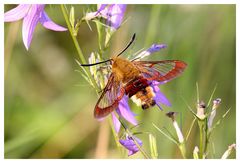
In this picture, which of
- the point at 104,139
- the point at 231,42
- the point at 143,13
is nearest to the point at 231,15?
the point at 231,42

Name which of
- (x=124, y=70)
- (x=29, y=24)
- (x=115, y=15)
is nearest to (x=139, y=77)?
(x=124, y=70)

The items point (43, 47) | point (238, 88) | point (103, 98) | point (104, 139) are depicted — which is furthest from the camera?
point (43, 47)

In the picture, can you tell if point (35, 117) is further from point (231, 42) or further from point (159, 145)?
point (231, 42)

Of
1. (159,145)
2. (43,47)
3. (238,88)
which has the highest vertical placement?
(43,47)

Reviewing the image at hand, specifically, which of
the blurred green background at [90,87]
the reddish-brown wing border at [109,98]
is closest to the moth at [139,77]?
the reddish-brown wing border at [109,98]

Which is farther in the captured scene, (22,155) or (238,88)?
(22,155)

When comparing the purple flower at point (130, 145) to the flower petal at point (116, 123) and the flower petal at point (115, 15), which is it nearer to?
the flower petal at point (116, 123)

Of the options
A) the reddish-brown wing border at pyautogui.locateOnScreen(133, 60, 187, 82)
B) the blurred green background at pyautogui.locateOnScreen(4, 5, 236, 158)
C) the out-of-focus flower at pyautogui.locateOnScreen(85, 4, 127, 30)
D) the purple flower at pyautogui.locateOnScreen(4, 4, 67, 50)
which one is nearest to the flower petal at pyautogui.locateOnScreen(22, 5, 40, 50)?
the purple flower at pyautogui.locateOnScreen(4, 4, 67, 50)
